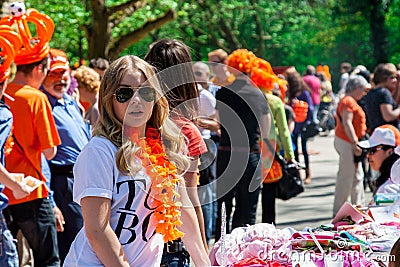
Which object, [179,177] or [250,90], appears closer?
[179,177]

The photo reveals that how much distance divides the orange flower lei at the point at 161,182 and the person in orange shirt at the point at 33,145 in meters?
2.26

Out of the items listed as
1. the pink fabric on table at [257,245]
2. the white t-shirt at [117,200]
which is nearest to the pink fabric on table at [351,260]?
the pink fabric on table at [257,245]

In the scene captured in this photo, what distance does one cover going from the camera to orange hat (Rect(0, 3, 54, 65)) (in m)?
5.81

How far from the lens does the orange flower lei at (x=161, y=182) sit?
3.42 meters

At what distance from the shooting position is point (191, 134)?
170 inches

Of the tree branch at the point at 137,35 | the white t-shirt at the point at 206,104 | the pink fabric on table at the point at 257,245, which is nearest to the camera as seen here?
the pink fabric on table at the point at 257,245

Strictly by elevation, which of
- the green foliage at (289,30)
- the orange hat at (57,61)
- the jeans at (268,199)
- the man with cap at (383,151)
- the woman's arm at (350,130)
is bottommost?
the green foliage at (289,30)

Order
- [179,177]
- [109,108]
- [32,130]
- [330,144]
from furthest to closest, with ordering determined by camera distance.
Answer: [330,144] < [32,130] < [179,177] < [109,108]

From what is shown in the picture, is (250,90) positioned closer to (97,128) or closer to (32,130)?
(32,130)

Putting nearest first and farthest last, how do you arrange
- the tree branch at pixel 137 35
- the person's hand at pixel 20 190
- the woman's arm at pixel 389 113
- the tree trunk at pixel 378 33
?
the person's hand at pixel 20 190 → the woman's arm at pixel 389 113 → the tree branch at pixel 137 35 → the tree trunk at pixel 378 33

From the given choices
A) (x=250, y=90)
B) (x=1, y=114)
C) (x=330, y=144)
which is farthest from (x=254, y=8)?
(x=1, y=114)

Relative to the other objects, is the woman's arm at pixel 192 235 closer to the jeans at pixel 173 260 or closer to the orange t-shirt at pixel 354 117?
the jeans at pixel 173 260

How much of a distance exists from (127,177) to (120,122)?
0.75 ft

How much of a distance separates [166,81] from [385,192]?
2163 millimetres
